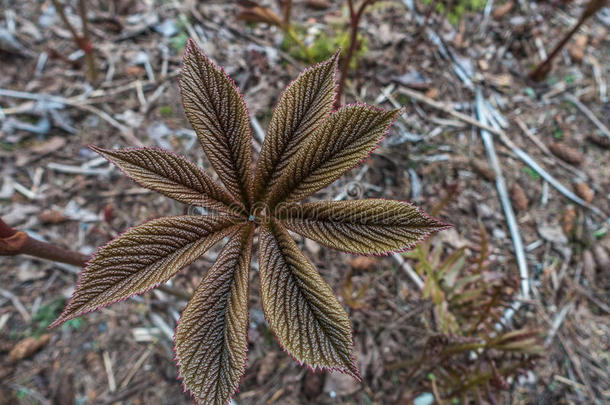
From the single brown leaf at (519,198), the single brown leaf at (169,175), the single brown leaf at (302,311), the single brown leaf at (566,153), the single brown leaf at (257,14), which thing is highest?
the single brown leaf at (257,14)

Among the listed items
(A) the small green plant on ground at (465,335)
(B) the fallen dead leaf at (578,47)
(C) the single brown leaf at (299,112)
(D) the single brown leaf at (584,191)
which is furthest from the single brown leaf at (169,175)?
(B) the fallen dead leaf at (578,47)

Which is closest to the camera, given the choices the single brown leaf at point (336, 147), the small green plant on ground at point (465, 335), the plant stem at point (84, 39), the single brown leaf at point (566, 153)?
the single brown leaf at point (336, 147)

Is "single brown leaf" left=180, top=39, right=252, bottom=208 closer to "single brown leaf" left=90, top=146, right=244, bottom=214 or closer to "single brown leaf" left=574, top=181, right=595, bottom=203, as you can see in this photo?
"single brown leaf" left=90, top=146, right=244, bottom=214

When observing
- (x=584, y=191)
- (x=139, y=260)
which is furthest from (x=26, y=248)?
(x=584, y=191)

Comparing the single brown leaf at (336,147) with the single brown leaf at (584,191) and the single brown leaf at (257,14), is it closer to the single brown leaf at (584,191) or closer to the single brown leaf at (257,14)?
the single brown leaf at (257,14)

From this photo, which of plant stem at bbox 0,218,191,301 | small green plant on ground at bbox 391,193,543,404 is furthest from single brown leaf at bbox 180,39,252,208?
small green plant on ground at bbox 391,193,543,404

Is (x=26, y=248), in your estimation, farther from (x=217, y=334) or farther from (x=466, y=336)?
(x=466, y=336)

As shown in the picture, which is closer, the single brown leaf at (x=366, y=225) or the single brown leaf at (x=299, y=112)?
the single brown leaf at (x=366, y=225)

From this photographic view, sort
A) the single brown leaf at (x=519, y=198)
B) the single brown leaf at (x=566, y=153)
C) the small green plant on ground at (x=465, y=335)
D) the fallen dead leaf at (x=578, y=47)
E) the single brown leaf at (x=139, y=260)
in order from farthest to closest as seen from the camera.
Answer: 1. the fallen dead leaf at (x=578, y=47)
2. the single brown leaf at (x=566, y=153)
3. the single brown leaf at (x=519, y=198)
4. the small green plant on ground at (x=465, y=335)
5. the single brown leaf at (x=139, y=260)
